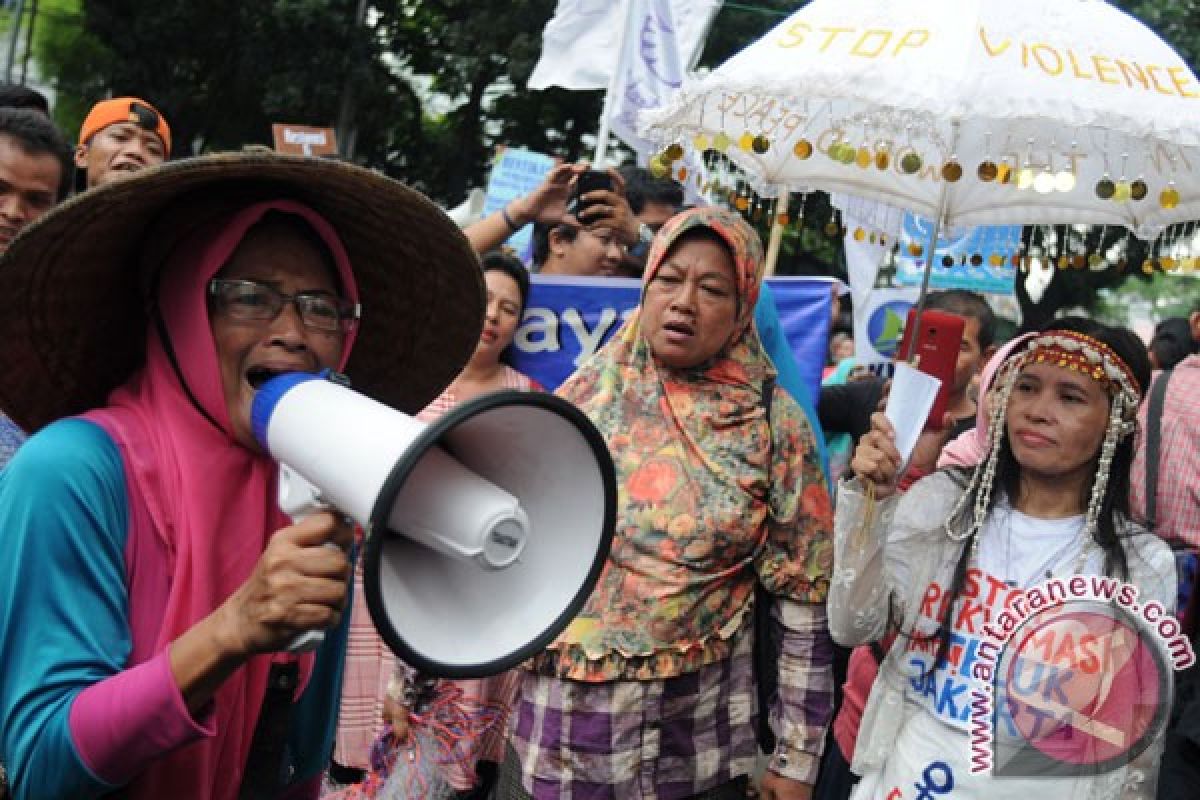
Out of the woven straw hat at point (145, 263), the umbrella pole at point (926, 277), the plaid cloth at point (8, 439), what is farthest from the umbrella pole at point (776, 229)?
the plaid cloth at point (8, 439)

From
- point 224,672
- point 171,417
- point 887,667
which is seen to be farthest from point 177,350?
point 887,667

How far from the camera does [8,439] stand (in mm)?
2365

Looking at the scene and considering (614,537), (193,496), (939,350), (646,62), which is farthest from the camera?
(646,62)

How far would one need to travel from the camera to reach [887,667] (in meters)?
2.59

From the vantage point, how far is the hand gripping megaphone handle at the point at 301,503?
4.14ft

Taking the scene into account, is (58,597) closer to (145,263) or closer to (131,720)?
(131,720)

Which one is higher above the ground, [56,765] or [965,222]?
[965,222]

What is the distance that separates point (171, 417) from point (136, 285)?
32cm

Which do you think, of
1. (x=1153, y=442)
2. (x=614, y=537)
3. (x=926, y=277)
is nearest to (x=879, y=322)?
(x=1153, y=442)

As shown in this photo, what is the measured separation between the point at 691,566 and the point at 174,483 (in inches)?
56.3

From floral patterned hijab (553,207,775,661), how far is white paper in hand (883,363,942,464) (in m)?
0.38

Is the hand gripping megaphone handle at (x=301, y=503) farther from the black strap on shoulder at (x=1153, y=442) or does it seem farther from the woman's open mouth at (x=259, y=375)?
the black strap on shoulder at (x=1153, y=442)

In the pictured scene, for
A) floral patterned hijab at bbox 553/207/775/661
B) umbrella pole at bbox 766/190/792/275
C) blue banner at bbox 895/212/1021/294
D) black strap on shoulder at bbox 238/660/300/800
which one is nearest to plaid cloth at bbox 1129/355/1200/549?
blue banner at bbox 895/212/1021/294

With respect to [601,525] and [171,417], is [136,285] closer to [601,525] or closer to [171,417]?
[171,417]
